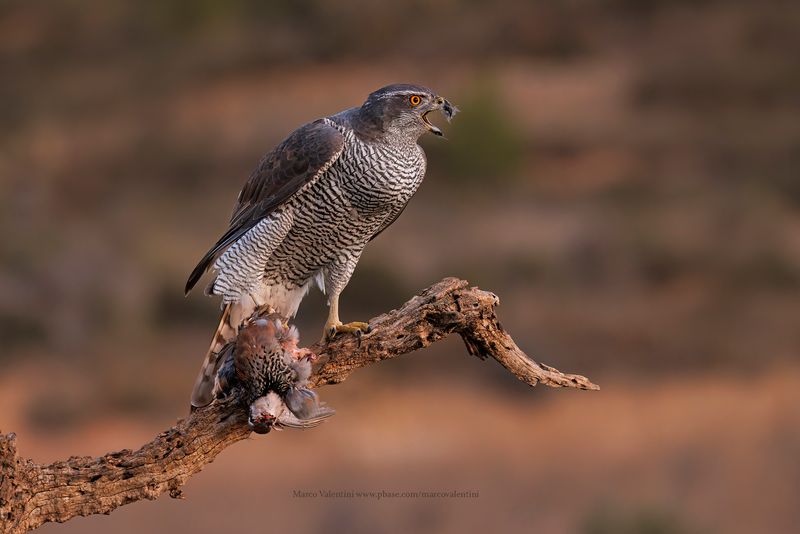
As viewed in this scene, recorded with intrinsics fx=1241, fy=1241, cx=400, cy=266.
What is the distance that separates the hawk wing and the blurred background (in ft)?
29.6

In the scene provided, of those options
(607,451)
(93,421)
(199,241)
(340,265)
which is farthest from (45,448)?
(340,265)

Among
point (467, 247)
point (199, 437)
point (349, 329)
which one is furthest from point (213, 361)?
point (467, 247)

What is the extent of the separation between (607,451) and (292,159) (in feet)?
39.8

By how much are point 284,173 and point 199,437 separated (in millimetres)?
1759

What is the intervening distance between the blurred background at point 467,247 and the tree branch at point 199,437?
9600 mm

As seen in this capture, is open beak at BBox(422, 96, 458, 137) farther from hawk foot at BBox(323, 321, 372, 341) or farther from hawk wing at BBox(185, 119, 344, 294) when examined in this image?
hawk foot at BBox(323, 321, 372, 341)

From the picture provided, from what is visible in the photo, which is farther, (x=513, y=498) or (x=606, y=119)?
(x=606, y=119)

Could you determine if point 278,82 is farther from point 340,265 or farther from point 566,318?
point 340,265

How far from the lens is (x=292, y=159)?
22.6 ft

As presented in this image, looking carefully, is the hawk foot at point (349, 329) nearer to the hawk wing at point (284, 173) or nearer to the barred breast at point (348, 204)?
the barred breast at point (348, 204)

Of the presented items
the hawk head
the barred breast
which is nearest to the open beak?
the hawk head

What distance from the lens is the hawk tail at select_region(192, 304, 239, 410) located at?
707 cm

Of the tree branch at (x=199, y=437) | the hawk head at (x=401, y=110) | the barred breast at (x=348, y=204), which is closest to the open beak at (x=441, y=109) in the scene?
the hawk head at (x=401, y=110)

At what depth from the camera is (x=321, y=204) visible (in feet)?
22.6
